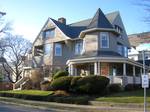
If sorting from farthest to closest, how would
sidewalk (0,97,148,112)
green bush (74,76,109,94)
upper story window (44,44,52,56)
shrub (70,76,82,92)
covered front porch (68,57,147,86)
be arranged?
1. upper story window (44,44,52,56)
2. covered front porch (68,57,147,86)
3. shrub (70,76,82,92)
4. green bush (74,76,109,94)
5. sidewalk (0,97,148,112)

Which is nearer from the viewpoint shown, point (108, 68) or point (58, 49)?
point (108, 68)

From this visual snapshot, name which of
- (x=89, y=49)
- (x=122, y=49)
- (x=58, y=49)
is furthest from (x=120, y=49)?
(x=89, y=49)

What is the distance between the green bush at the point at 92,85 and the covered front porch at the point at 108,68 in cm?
414

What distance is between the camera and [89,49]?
4006cm

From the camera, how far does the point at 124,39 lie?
166ft

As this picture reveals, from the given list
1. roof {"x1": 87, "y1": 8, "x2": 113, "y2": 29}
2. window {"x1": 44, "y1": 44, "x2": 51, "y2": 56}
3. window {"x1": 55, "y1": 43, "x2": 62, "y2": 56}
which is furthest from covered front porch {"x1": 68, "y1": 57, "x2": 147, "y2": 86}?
window {"x1": 44, "y1": 44, "x2": 51, "y2": 56}

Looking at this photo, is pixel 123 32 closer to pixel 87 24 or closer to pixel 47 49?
pixel 87 24

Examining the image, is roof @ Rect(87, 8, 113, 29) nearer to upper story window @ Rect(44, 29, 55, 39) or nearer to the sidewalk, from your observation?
upper story window @ Rect(44, 29, 55, 39)

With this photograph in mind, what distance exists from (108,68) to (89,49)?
10.9ft

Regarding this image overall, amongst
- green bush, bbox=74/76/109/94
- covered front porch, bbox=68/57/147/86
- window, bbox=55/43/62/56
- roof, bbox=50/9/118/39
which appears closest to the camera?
green bush, bbox=74/76/109/94

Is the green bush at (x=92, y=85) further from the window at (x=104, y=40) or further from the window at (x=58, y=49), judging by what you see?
the window at (x=58, y=49)

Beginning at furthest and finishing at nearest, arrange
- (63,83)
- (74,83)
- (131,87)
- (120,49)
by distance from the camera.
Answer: (120,49) < (131,87) < (63,83) < (74,83)

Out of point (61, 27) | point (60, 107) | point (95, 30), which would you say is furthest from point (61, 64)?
point (60, 107)

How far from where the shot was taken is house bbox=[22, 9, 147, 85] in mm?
37156
